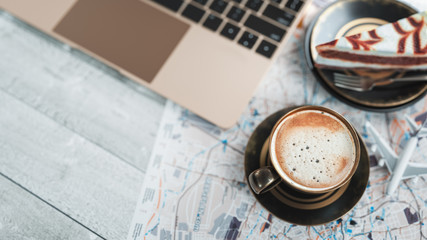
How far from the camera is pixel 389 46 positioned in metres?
0.66

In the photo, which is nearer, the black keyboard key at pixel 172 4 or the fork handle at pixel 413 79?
the fork handle at pixel 413 79

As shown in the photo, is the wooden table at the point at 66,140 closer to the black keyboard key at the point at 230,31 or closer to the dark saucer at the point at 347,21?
the black keyboard key at the point at 230,31

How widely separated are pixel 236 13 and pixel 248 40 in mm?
66

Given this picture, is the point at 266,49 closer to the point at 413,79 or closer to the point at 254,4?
the point at 254,4

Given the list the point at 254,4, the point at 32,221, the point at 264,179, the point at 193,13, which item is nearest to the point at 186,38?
the point at 193,13

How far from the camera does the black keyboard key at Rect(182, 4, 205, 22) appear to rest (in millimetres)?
759

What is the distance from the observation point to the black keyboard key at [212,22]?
751mm

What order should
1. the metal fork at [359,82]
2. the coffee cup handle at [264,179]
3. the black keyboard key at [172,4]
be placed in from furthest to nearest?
1. the black keyboard key at [172,4]
2. the metal fork at [359,82]
3. the coffee cup handle at [264,179]

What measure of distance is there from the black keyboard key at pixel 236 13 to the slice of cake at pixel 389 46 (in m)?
0.18

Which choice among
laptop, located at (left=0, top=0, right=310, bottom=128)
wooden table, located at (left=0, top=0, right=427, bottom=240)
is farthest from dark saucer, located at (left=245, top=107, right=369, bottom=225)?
wooden table, located at (left=0, top=0, right=427, bottom=240)

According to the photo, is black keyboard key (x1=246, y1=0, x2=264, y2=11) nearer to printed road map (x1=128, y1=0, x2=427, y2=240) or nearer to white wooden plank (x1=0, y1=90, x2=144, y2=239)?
printed road map (x1=128, y1=0, x2=427, y2=240)

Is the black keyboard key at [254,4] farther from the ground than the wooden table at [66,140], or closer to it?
farther from the ground

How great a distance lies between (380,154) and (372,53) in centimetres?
20

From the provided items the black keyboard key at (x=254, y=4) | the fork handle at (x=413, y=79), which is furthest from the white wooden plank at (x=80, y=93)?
the fork handle at (x=413, y=79)
